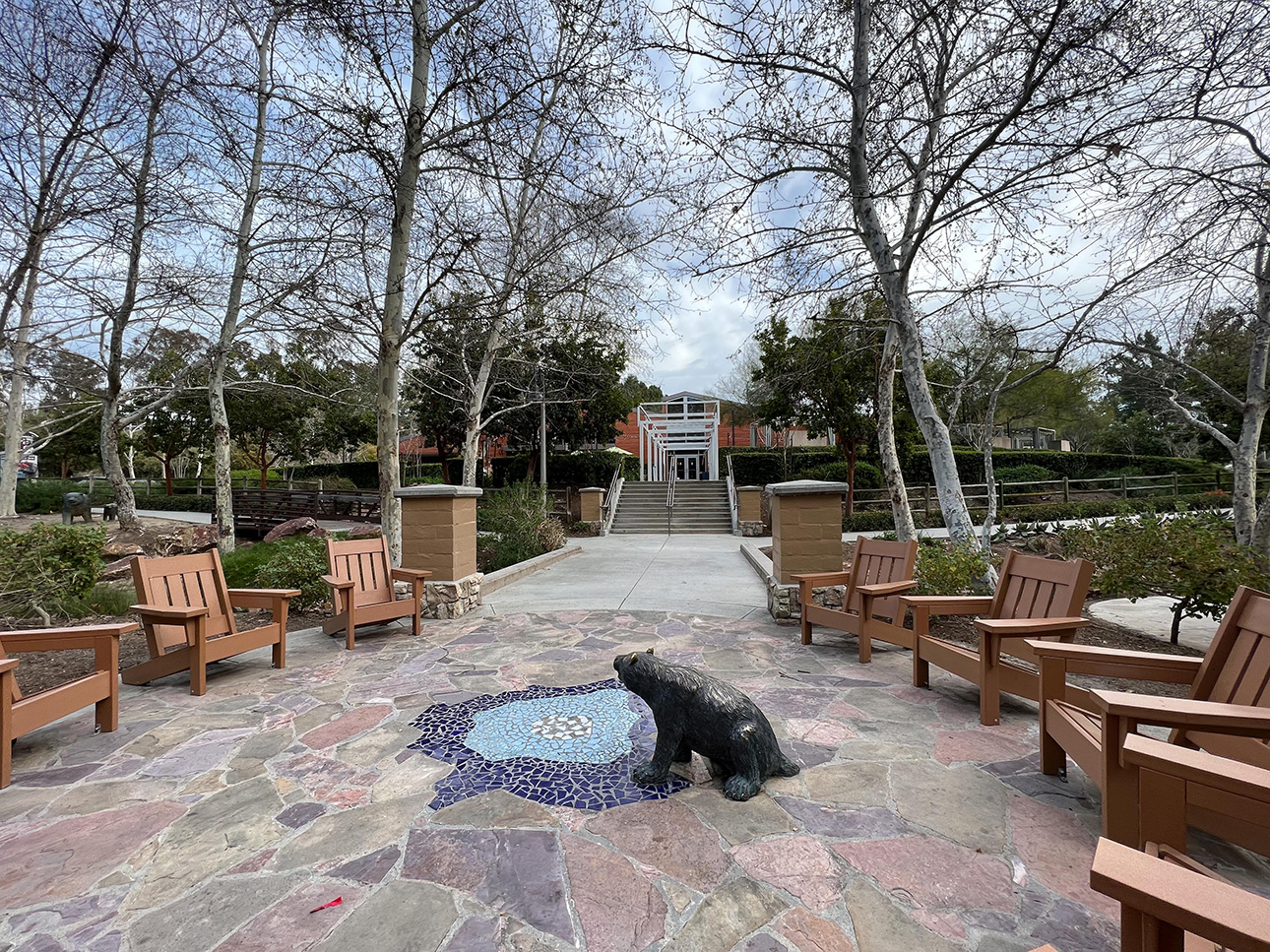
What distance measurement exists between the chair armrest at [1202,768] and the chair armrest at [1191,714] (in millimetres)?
144

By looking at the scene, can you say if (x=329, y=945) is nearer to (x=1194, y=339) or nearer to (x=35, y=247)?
(x=35, y=247)

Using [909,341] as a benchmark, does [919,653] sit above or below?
below

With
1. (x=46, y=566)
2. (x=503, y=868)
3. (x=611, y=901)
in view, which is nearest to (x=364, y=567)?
(x=46, y=566)

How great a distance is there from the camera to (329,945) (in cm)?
163

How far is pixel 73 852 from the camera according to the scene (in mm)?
2088

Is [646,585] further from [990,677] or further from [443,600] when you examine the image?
[990,677]

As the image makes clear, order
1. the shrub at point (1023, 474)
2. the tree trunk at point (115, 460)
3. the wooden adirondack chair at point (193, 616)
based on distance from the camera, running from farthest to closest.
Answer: the shrub at point (1023, 474), the tree trunk at point (115, 460), the wooden adirondack chair at point (193, 616)

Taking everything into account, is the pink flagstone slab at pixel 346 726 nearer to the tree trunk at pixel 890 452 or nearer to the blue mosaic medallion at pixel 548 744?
the blue mosaic medallion at pixel 548 744

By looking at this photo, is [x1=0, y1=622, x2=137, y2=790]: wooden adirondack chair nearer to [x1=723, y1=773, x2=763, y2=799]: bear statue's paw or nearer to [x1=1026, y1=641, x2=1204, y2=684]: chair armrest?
[x1=723, y1=773, x2=763, y2=799]: bear statue's paw

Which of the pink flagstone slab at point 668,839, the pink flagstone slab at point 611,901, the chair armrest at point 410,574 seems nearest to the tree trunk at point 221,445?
the chair armrest at point 410,574

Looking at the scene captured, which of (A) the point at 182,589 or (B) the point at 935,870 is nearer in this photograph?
(B) the point at 935,870

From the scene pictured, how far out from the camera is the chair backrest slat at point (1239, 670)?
6.51 ft

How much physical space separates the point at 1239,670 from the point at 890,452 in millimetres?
6555

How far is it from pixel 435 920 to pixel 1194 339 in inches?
457
